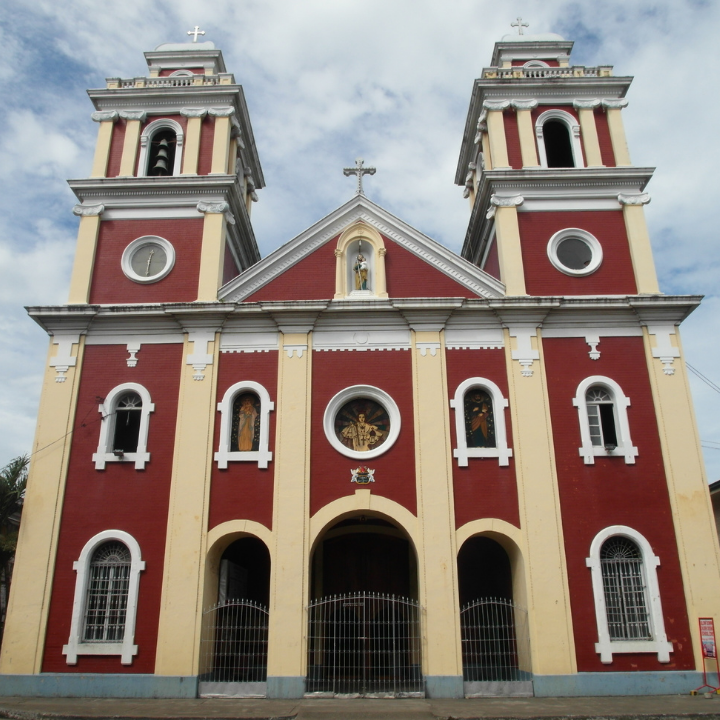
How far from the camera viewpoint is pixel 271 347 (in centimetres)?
1709

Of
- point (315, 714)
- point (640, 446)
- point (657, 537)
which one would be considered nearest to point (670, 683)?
point (657, 537)

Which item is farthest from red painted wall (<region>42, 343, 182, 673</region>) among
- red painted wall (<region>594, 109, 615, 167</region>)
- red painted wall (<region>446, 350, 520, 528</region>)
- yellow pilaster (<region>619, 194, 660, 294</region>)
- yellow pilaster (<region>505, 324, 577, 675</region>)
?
red painted wall (<region>594, 109, 615, 167</region>)

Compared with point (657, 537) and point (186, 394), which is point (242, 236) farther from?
point (657, 537)

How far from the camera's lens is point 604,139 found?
1953cm

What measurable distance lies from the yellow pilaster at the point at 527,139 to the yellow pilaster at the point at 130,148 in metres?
11.2

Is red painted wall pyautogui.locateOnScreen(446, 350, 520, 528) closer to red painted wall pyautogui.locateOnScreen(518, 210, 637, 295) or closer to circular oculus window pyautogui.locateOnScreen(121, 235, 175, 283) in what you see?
red painted wall pyautogui.locateOnScreen(518, 210, 637, 295)

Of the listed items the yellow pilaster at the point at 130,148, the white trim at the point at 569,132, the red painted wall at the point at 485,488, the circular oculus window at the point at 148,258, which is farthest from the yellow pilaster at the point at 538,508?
the yellow pilaster at the point at 130,148

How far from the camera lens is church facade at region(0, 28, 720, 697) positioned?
1466 cm

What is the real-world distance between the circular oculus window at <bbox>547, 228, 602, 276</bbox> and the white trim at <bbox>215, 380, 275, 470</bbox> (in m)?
8.54

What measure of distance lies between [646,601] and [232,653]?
928cm

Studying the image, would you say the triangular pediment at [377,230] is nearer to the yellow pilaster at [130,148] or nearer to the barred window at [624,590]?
the yellow pilaster at [130,148]

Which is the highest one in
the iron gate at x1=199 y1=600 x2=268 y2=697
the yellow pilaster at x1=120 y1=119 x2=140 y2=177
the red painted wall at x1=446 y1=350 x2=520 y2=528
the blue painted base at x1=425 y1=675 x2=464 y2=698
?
the yellow pilaster at x1=120 y1=119 x2=140 y2=177

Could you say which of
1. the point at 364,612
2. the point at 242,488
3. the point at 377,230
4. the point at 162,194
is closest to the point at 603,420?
the point at 364,612

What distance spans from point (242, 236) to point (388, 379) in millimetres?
7559
